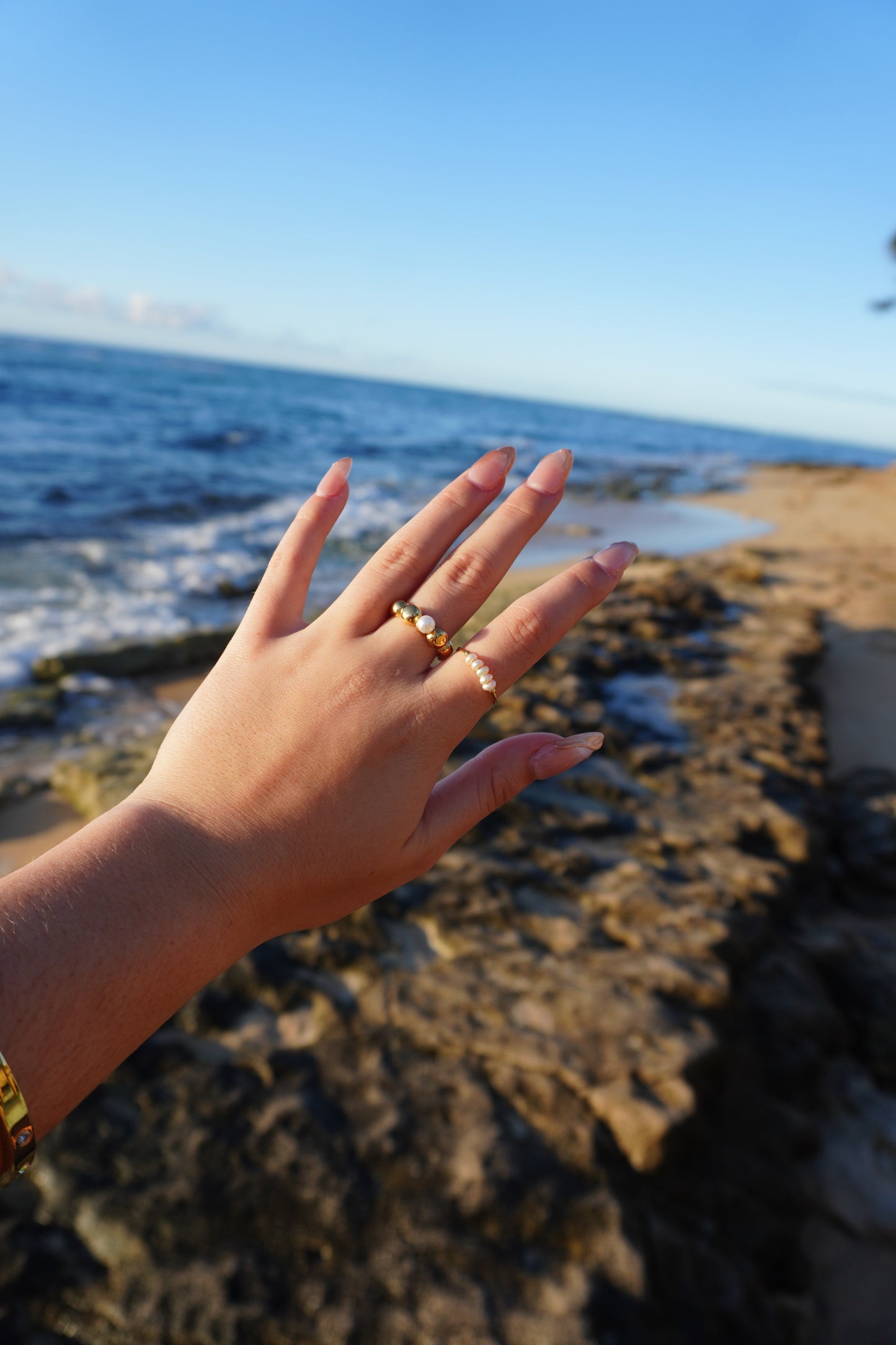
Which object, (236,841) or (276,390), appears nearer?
(236,841)

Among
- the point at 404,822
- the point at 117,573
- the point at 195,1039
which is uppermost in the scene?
the point at 404,822

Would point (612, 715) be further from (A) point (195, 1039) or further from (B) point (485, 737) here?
(A) point (195, 1039)

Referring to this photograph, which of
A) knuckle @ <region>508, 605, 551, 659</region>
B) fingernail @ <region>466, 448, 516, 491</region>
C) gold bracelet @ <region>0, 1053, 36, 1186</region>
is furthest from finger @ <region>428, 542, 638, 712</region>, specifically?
gold bracelet @ <region>0, 1053, 36, 1186</region>

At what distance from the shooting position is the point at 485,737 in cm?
305

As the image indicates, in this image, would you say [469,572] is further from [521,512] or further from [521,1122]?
[521,1122]

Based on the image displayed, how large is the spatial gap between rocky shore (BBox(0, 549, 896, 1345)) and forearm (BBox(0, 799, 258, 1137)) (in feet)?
1.90

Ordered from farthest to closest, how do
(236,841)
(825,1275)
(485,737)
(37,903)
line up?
(485,737) → (825,1275) → (236,841) → (37,903)

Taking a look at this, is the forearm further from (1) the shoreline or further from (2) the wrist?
(1) the shoreline

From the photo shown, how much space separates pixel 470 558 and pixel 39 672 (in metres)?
3.56

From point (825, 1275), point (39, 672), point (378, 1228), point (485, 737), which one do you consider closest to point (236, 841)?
point (378, 1228)

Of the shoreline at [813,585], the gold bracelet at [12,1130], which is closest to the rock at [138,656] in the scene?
the shoreline at [813,585]

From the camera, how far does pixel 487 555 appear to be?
1362 millimetres

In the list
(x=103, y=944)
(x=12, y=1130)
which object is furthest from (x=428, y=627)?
(x=12, y=1130)

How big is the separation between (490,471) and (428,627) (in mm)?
339
